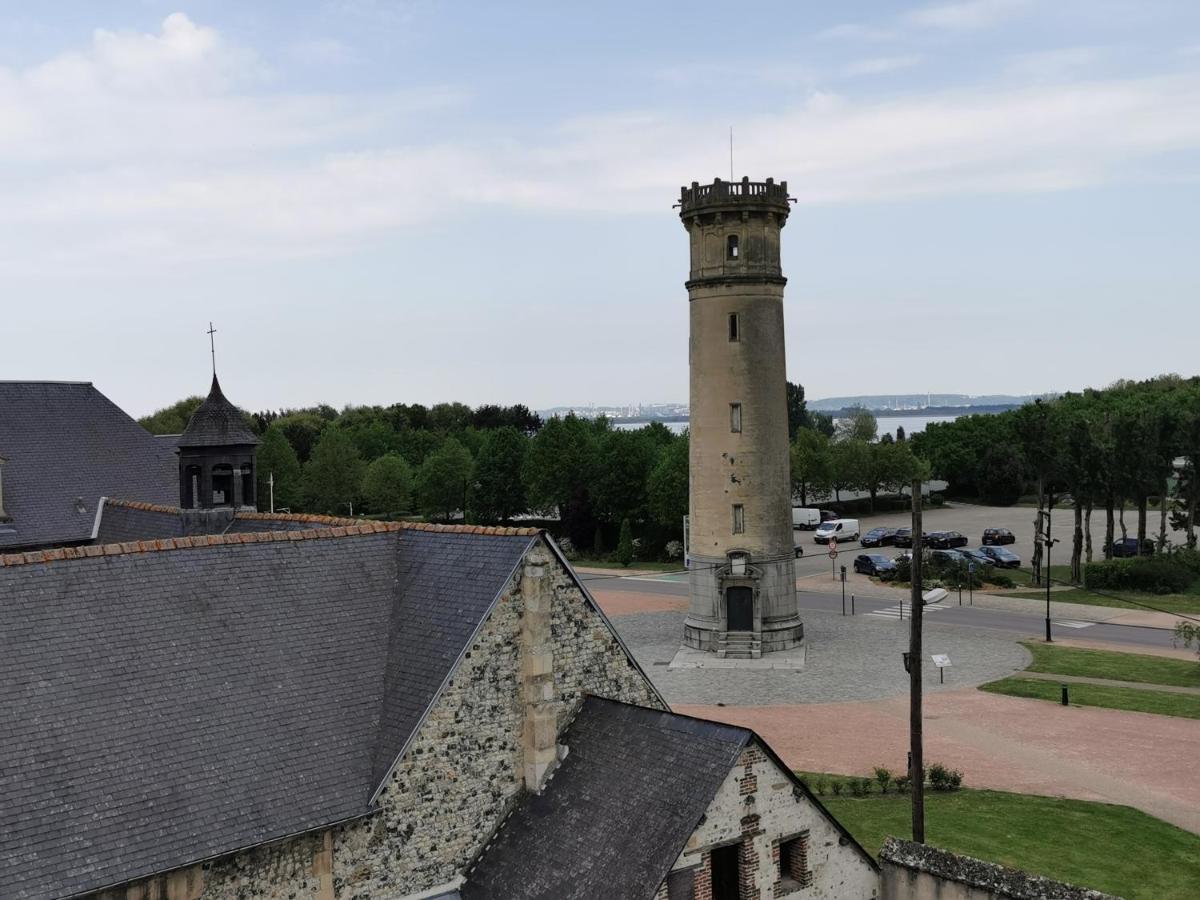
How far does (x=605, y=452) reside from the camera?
78312 mm

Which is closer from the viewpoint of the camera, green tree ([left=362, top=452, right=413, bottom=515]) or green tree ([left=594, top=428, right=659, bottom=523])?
A: green tree ([left=594, top=428, right=659, bottom=523])

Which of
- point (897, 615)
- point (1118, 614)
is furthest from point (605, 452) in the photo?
point (1118, 614)

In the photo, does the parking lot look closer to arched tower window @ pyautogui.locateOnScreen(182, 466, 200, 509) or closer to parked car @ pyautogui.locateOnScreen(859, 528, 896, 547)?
parked car @ pyautogui.locateOnScreen(859, 528, 896, 547)

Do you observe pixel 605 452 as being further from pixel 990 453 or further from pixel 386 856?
pixel 386 856

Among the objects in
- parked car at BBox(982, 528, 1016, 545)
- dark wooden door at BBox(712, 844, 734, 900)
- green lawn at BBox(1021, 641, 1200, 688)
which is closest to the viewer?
dark wooden door at BBox(712, 844, 734, 900)

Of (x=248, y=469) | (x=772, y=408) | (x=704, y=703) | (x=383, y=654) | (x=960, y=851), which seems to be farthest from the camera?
(x=772, y=408)

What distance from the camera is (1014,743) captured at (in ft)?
102

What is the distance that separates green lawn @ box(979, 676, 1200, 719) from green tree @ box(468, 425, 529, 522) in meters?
51.1

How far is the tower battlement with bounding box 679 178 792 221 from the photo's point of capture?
4209 centimetres

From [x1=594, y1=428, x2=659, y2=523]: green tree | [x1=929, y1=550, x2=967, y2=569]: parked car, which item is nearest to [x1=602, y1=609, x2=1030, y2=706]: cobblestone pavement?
[x1=929, y1=550, x2=967, y2=569]: parked car

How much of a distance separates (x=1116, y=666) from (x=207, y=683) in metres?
36.1

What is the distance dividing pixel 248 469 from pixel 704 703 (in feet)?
57.0

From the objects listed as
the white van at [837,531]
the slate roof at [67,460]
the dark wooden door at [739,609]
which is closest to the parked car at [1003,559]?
the white van at [837,531]

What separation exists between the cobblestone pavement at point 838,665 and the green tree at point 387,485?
154 ft
